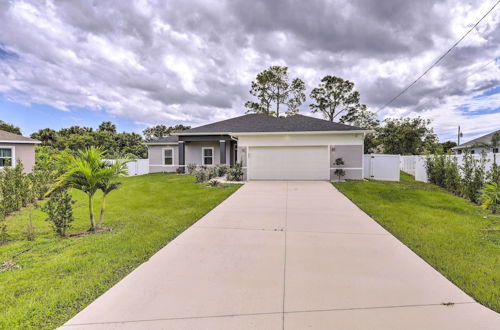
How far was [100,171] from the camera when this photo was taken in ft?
15.2

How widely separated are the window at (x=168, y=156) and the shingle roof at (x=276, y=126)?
267 centimetres

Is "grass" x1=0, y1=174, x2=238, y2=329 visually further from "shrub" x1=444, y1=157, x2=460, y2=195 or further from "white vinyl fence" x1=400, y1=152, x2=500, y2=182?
"shrub" x1=444, y1=157, x2=460, y2=195

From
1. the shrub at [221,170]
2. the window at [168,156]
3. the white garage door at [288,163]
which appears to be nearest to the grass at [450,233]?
the white garage door at [288,163]

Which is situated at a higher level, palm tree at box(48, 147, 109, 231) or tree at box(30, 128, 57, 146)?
tree at box(30, 128, 57, 146)

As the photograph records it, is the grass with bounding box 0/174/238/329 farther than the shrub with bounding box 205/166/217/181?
No

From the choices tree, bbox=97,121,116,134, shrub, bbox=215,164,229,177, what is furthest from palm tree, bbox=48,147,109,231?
tree, bbox=97,121,116,134

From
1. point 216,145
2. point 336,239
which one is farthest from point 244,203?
point 216,145

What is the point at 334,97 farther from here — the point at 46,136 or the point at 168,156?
the point at 46,136

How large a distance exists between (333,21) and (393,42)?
364 cm

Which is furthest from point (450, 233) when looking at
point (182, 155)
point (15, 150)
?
point (15, 150)

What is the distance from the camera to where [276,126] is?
13539 millimetres

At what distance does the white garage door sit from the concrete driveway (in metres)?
7.92

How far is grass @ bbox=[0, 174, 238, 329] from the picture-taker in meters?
2.31

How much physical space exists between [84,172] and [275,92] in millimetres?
24908
